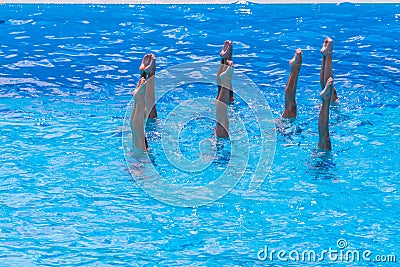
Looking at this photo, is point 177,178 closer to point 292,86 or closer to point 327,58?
point 292,86

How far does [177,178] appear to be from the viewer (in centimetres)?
930

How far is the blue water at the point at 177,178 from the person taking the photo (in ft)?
24.5

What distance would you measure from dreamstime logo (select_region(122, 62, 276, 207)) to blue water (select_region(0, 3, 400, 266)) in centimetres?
17

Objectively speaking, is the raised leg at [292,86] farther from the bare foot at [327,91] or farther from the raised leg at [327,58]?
the bare foot at [327,91]

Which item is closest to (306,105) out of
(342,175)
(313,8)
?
(342,175)

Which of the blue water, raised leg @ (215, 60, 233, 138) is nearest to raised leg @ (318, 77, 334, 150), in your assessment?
the blue water

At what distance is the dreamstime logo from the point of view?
887 cm

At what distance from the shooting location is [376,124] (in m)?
11.7
